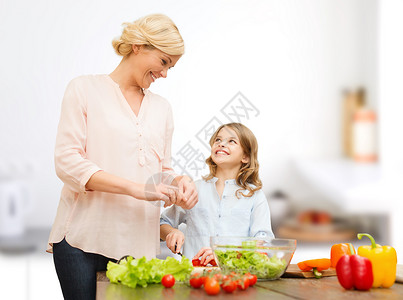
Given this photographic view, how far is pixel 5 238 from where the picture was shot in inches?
105

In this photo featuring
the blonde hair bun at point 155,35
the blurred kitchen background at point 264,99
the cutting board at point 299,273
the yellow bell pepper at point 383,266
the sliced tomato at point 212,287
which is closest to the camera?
the sliced tomato at point 212,287

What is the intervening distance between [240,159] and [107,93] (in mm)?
587

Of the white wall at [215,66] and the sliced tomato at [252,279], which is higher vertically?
the white wall at [215,66]

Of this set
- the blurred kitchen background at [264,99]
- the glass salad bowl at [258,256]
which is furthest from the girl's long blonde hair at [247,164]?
the blurred kitchen background at [264,99]

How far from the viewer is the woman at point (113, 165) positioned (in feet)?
4.52

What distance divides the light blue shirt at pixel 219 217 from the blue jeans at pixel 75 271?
1.28 ft

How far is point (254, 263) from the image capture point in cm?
124

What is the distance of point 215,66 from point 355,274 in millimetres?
1973

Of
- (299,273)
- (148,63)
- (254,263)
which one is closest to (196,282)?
(254,263)

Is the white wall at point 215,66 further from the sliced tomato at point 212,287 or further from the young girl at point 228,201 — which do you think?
the sliced tomato at point 212,287

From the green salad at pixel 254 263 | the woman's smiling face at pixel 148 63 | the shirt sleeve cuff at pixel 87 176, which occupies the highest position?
the woman's smiling face at pixel 148 63

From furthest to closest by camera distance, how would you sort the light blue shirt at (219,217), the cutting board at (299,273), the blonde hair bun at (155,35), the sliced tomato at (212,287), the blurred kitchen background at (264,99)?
the blurred kitchen background at (264,99) < the light blue shirt at (219,217) < the blonde hair bun at (155,35) < the cutting board at (299,273) < the sliced tomato at (212,287)

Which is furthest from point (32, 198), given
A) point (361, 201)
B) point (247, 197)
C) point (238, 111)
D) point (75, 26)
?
point (361, 201)

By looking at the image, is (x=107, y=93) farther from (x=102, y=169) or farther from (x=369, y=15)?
(x=369, y=15)
